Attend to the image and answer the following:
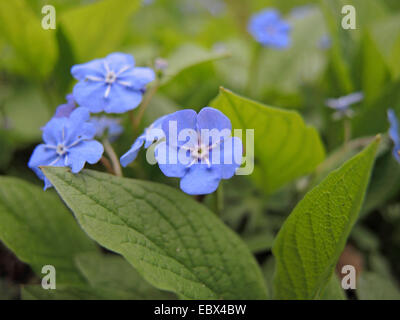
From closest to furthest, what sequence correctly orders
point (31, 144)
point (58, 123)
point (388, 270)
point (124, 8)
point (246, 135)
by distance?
point (58, 123) < point (246, 135) < point (388, 270) < point (124, 8) < point (31, 144)

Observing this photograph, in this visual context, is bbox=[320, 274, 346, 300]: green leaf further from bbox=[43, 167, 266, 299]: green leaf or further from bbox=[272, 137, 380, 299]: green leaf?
bbox=[43, 167, 266, 299]: green leaf

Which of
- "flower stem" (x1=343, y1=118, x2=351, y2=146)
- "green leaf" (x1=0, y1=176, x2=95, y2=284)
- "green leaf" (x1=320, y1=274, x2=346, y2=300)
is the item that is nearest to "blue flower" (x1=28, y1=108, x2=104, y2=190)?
→ "green leaf" (x1=0, y1=176, x2=95, y2=284)

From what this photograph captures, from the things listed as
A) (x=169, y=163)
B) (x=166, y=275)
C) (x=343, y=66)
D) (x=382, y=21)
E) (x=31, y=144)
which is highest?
(x=382, y=21)

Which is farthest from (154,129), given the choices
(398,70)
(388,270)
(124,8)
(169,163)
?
(398,70)

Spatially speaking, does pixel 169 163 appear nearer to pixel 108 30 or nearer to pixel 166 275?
pixel 166 275

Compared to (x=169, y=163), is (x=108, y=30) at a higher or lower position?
higher

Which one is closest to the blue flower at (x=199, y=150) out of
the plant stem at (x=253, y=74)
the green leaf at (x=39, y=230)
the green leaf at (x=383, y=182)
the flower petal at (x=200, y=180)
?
the flower petal at (x=200, y=180)
